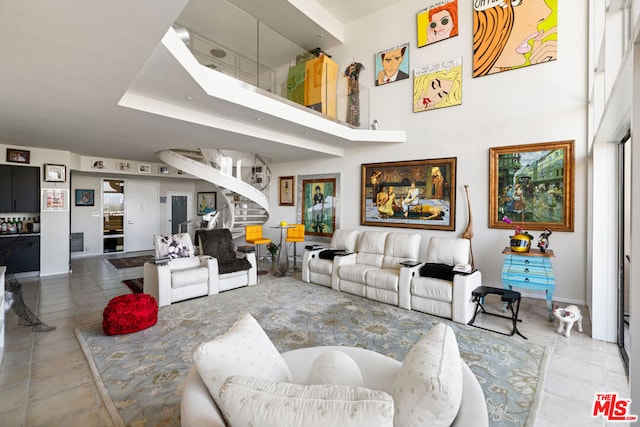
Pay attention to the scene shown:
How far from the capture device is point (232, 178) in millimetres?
6316

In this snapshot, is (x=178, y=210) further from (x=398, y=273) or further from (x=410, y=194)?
(x=398, y=273)

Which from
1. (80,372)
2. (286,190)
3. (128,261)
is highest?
(286,190)

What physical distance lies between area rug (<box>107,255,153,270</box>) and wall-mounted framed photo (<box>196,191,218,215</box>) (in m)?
2.74

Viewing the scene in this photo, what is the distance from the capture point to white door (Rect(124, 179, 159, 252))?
28.6 ft

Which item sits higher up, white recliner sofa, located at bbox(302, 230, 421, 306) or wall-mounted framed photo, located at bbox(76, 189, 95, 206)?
wall-mounted framed photo, located at bbox(76, 189, 95, 206)

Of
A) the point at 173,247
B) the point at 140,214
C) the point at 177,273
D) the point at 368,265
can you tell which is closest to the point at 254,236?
the point at 173,247

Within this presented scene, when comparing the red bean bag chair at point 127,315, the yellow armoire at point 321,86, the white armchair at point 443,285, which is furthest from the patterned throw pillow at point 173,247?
the white armchair at point 443,285

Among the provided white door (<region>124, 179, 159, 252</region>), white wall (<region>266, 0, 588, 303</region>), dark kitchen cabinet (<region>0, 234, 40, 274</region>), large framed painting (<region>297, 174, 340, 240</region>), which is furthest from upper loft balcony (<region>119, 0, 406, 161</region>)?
white door (<region>124, 179, 159, 252</region>)

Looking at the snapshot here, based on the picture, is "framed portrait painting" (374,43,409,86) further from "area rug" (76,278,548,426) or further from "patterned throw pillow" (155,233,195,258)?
"patterned throw pillow" (155,233,195,258)

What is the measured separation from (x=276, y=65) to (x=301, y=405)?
20.3ft

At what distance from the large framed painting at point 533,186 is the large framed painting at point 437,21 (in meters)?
2.31

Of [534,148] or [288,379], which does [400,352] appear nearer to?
[288,379]

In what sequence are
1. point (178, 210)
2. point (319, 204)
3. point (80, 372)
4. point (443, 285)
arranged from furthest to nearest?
point (178, 210) → point (319, 204) → point (443, 285) → point (80, 372)

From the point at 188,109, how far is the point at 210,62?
2.16ft
